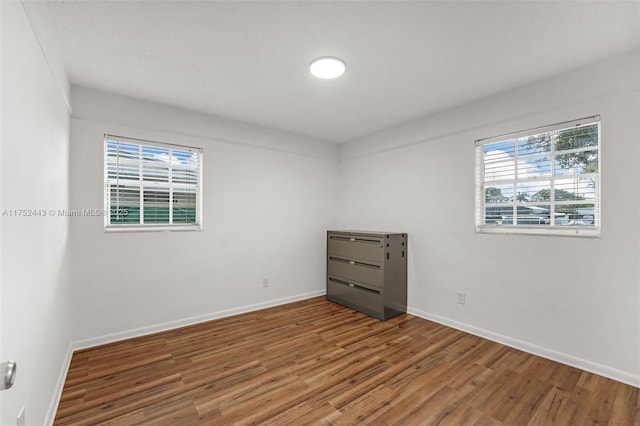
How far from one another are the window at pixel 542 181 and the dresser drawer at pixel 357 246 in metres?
1.16

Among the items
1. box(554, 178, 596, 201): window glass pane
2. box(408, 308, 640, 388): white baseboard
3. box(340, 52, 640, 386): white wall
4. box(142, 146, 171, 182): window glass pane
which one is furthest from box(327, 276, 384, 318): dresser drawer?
box(142, 146, 171, 182): window glass pane

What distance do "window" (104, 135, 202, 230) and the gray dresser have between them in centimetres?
204

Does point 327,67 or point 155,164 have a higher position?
point 327,67

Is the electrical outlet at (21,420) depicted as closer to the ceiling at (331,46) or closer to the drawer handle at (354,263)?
the ceiling at (331,46)

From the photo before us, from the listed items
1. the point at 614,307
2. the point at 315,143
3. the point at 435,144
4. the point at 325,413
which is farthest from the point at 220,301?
the point at 614,307

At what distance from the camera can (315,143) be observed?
4.58m

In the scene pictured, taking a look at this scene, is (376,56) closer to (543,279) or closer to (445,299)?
(543,279)

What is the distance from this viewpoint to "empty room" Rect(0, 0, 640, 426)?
5.82ft

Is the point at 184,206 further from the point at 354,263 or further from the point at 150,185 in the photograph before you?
the point at 354,263

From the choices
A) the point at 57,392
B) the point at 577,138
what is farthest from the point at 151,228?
the point at 577,138

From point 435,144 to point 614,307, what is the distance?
2220mm

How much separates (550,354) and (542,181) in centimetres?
158

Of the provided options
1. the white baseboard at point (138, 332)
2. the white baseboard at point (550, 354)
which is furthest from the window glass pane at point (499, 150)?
the white baseboard at point (138, 332)

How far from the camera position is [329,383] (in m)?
2.20
